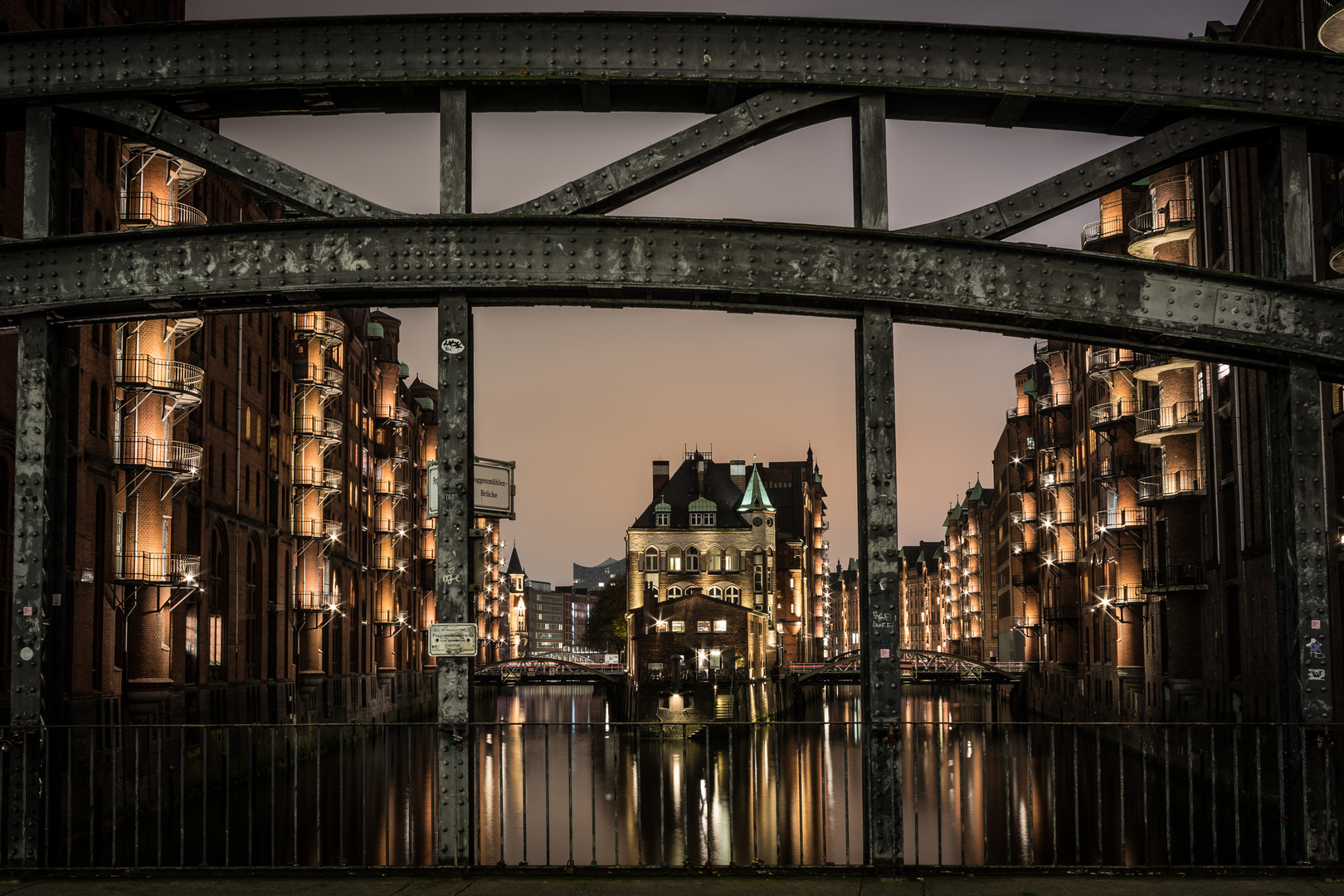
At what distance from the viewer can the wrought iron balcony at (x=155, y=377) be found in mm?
30312

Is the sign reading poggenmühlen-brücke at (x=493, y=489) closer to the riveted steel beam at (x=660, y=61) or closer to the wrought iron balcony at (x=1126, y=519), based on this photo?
the riveted steel beam at (x=660, y=61)

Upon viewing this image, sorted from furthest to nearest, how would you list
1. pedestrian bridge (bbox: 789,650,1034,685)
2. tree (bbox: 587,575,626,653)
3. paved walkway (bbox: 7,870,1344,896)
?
tree (bbox: 587,575,626,653), pedestrian bridge (bbox: 789,650,1034,685), paved walkway (bbox: 7,870,1344,896)

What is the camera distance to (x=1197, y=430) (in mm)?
37625

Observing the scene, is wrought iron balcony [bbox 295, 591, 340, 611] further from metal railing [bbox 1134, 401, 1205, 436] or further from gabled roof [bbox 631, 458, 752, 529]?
gabled roof [bbox 631, 458, 752, 529]

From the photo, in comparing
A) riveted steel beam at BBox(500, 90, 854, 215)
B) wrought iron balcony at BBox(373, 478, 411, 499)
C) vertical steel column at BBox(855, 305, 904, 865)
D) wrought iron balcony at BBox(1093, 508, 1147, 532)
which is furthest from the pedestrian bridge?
riveted steel beam at BBox(500, 90, 854, 215)

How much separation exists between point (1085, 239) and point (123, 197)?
31980 mm

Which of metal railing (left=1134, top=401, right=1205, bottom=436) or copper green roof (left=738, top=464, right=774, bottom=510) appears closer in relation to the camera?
metal railing (left=1134, top=401, right=1205, bottom=436)

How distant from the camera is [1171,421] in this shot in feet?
127

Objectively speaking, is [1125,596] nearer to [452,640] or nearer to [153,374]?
[153,374]

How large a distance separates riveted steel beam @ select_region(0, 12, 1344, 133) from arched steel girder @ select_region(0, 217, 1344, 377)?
3.99 ft

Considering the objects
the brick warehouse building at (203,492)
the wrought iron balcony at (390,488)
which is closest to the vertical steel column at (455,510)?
the brick warehouse building at (203,492)

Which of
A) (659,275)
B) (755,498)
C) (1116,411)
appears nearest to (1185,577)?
(1116,411)

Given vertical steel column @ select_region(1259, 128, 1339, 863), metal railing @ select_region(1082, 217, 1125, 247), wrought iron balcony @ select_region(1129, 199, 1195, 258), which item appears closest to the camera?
vertical steel column @ select_region(1259, 128, 1339, 863)

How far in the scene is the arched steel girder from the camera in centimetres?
990
